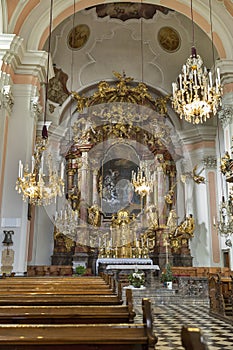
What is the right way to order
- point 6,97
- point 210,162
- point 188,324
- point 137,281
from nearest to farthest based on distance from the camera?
point 188,324 < point 6,97 < point 137,281 < point 210,162

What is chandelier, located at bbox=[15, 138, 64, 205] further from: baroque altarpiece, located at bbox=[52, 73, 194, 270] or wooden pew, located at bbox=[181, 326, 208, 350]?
wooden pew, located at bbox=[181, 326, 208, 350]

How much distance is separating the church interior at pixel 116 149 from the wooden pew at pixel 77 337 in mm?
6290

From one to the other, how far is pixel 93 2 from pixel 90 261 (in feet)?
27.6

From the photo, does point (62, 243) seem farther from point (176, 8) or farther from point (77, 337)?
point (77, 337)

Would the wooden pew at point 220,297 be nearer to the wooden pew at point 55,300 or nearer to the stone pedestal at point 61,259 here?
the wooden pew at point 55,300

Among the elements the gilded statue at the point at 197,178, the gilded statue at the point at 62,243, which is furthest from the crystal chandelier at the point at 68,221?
the gilded statue at the point at 197,178

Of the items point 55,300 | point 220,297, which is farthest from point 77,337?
point 220,297

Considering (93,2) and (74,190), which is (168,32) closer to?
(93,2)

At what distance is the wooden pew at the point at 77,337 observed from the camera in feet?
5.26

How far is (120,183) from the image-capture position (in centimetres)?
1408

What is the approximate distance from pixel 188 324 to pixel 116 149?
30.8ft

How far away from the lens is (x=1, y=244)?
8773 mm

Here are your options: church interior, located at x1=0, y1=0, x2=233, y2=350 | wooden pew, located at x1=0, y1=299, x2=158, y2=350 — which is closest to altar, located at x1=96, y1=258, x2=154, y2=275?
church interior, located at x1=0, y1=0, x2=233, y2=350

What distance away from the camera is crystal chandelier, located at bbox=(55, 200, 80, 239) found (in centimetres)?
1286
